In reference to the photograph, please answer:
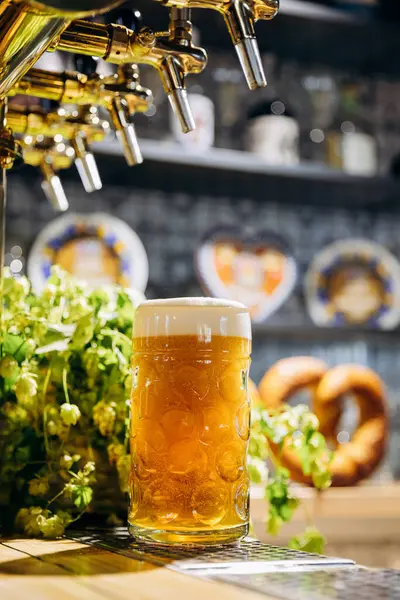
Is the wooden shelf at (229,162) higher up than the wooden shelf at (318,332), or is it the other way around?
the wooden shelf at (229,162)

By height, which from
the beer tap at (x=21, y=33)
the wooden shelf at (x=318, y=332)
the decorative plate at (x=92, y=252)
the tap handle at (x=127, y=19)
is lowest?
Result: the beer tap at (x=21, y=33)

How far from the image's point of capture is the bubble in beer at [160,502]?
0.82 metres

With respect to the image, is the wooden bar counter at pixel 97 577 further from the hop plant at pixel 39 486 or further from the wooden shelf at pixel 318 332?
the wooden shelf at pixel 318 332

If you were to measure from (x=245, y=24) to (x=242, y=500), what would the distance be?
45 centimetres

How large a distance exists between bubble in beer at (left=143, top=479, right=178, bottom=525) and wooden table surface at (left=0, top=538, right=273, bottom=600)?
0.07 m

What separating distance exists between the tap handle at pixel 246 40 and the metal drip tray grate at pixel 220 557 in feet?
1.34

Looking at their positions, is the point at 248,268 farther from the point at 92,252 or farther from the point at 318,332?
the point at 92,252

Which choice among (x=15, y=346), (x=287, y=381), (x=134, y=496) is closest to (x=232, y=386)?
(x=134, y=496)

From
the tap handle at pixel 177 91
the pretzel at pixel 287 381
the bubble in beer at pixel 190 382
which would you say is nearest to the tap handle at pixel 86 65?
the tap handle at pixel 177 91

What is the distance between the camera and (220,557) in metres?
0.76

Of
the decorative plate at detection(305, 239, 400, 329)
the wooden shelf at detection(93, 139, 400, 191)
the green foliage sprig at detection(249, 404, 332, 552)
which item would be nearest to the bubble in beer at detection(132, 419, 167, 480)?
the green foliage sprig at detection(249, 404, 332, 552)

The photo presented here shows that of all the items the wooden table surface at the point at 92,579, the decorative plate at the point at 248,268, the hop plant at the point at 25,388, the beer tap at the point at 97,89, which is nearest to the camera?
the wooden table surface at the point at 92,579

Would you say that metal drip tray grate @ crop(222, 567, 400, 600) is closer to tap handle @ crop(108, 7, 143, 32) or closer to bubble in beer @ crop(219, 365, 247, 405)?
bubble in beer @ crop(219, 365, 247, 405)

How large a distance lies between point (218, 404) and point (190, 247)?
7.16ft
